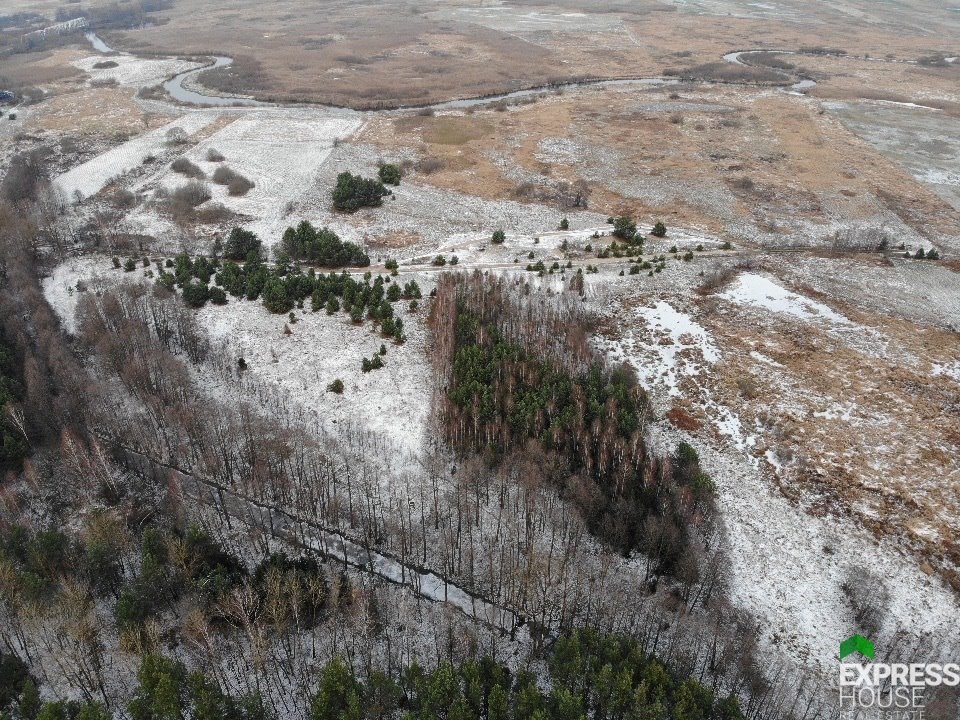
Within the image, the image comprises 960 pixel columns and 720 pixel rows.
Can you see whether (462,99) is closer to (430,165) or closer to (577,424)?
(430,165)

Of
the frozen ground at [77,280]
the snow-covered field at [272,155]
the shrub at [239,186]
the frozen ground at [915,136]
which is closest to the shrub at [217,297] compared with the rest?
the frozen ground at [77,280]

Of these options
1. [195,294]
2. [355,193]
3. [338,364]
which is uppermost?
[355,193]

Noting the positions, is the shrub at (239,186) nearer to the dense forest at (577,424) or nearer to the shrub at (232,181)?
the shrub at (232,181)

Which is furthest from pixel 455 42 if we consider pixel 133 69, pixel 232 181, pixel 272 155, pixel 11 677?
pixel 11 677

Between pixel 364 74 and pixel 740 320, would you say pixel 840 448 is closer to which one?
pixel 740 320

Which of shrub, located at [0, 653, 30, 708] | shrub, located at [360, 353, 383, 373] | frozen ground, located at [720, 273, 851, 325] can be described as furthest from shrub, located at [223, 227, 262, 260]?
frozen ground, located at [720, 273, 851, 325]

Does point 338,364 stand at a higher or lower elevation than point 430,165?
lower

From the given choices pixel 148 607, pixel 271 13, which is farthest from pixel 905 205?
pixel 271 13
